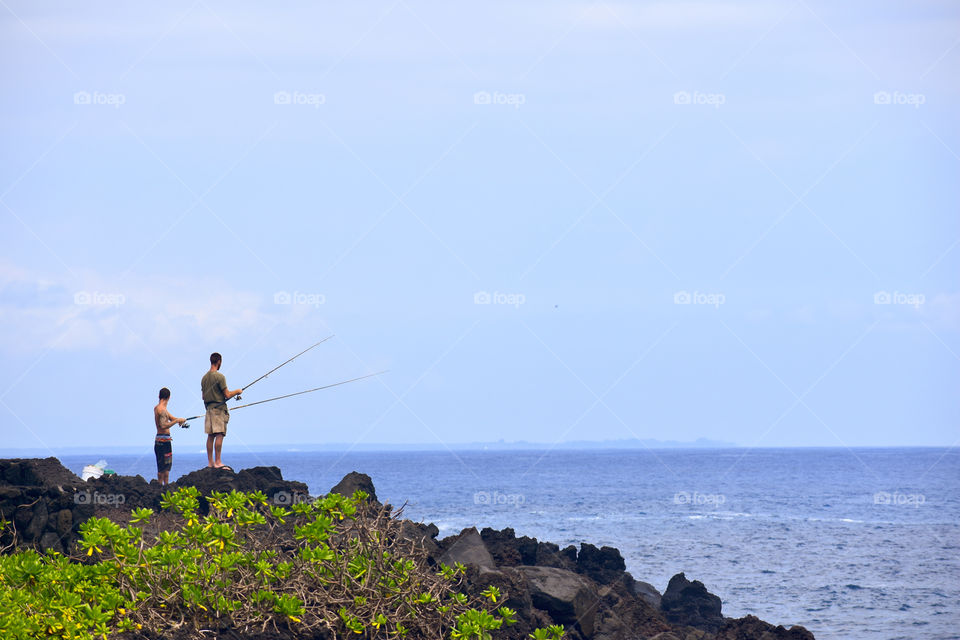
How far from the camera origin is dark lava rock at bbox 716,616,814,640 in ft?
41.6

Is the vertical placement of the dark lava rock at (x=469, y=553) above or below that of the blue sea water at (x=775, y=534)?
above

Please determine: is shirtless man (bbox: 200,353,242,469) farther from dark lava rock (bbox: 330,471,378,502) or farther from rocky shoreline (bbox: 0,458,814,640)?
dark lava rock (bbox: 330,471,378,502)

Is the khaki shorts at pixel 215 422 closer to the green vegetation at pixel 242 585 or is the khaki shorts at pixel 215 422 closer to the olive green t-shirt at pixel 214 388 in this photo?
the olive green t-shirt at pixel 214 388

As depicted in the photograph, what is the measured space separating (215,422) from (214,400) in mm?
372

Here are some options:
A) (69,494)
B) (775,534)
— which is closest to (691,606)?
(69,494)

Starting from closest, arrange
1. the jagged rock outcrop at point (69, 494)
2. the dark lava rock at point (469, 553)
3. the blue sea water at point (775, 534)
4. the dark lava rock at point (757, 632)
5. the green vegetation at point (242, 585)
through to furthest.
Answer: the green vegetation at point (242, 585) < the jagged rock outcrop at point (69, 494) < the dark lava rock at point (469, 553) < the dark lava rock at point (757, 632) < the blue sea water at point (775, 534)

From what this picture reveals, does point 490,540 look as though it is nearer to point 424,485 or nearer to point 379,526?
point 379,526

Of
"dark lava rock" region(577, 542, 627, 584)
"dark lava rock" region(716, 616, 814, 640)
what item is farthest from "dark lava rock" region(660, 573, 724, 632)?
"dark lava rock" region(716, 616, 814, 640)

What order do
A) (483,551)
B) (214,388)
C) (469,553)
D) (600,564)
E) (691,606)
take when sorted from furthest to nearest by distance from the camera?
(691,606) → (600,564) → (214,388) → (483,551) → (469,553)

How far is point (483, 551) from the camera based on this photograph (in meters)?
12.9

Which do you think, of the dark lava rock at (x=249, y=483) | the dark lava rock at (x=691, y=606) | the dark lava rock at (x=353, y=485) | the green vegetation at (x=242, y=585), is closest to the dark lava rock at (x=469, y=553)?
the dark lava rock at (x=353, y=485)

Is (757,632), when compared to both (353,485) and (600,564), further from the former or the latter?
(353,485)

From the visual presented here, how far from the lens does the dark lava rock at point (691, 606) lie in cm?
1884

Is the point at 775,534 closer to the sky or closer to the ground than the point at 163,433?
closer to the ground
